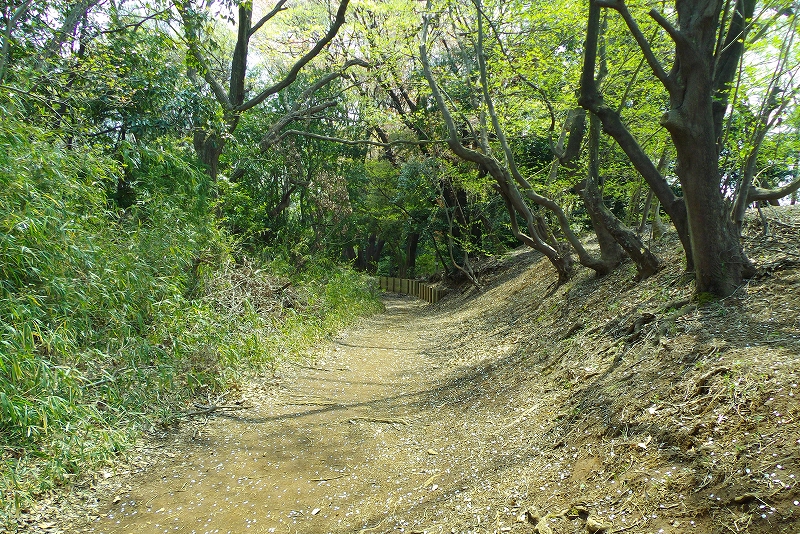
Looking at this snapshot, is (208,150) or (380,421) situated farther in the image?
(208,150)

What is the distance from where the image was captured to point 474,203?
15.5 m

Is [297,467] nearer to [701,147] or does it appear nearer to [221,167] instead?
[701,147]

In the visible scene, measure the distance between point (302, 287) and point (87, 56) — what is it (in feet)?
20.5

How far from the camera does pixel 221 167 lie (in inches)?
504

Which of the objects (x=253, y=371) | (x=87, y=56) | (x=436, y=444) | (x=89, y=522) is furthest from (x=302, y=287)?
(x=89, y=522)

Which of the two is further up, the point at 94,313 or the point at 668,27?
the point at 668,27

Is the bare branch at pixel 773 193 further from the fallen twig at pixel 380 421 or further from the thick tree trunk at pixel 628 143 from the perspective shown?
the fallen twig at pixel 380 421

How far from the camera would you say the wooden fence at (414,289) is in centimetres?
2036

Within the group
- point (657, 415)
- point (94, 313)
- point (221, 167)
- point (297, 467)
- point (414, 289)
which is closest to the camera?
point (657, 415)

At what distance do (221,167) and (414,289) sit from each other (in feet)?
47.3

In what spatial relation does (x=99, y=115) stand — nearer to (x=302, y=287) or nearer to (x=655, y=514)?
(x=302, y=287)

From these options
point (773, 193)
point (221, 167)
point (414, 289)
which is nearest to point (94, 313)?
point (773, 193)

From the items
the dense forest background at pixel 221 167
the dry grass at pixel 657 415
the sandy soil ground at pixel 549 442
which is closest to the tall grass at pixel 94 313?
the dense forest background at pixel 221 167

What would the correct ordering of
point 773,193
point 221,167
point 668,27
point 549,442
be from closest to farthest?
1. point 549,442
2. point 668,27
3. point 773,193
4. point 221,167
